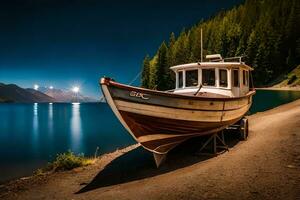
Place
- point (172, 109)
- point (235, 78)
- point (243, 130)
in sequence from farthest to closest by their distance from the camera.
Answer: point (243, 130) → point (235, 78) → point (172, 109)

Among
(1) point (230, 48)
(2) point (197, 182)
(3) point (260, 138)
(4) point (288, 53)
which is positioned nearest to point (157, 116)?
(2) point (197, 182)

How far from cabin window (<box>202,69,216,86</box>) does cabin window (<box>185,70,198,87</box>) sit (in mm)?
465

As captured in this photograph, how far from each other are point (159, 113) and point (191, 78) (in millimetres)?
5179

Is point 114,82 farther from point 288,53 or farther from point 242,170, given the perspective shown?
point 288,53

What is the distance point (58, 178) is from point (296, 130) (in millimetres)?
13996

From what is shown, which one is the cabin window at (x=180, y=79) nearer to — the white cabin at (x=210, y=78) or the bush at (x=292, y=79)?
the white cabin at (x=210, y=78)

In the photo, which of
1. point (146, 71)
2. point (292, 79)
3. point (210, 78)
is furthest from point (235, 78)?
point (146, 71)

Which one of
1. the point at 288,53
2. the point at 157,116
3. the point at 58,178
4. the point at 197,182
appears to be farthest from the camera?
the point at 288,53

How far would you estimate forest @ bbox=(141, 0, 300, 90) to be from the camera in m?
100

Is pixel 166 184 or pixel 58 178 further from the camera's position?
pixel 58 178

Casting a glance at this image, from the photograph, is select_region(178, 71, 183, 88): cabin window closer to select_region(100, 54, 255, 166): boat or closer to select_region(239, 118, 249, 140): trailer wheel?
select_region(100, 54, 255, 166): boat

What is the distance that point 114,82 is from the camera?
1262 cm

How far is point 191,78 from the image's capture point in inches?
696

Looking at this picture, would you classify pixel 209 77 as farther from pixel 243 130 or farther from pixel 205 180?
pixel 205 180
